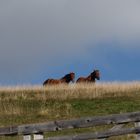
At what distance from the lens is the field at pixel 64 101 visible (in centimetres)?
2872

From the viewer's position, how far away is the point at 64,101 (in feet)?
109

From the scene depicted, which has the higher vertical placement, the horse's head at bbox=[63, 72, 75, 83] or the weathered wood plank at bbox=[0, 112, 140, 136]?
the horse's head at bbox=[63, 72, 75, 83]

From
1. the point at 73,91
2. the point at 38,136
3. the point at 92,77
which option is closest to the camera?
the point at 38,136

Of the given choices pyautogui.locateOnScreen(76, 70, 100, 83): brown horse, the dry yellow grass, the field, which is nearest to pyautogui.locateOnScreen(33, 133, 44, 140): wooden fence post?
the field

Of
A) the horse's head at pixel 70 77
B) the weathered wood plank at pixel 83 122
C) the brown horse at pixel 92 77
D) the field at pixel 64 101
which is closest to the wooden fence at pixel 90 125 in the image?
the weathered wood plank at pixel 83 122

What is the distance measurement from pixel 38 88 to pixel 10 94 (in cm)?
310

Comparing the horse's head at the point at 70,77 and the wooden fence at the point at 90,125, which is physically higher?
the horse's head at the point at 70,77

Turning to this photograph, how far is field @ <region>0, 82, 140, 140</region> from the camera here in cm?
2872

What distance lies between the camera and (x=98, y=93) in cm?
3547

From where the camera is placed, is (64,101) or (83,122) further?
(64,101)

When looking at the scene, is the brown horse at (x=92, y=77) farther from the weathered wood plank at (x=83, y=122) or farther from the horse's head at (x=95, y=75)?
Result: the weathered wood plank at (x=83, y=122)

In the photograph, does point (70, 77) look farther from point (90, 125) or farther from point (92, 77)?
point (90, 125)

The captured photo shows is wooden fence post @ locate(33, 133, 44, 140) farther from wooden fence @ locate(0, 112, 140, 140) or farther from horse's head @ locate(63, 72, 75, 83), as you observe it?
horse's head @ locate(63, 72, 75, 83)

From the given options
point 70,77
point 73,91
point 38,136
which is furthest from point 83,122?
point 70,77
